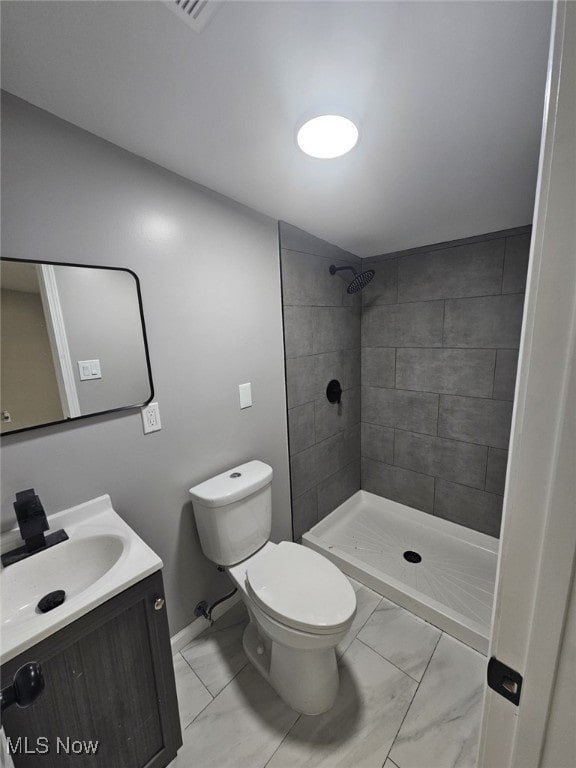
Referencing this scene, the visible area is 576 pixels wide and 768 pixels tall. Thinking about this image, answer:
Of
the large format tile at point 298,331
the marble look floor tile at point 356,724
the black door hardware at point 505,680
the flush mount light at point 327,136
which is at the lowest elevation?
the marble look floor tile at point 356,724

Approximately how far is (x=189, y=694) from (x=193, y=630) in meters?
0.25

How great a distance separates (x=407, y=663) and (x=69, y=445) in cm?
176

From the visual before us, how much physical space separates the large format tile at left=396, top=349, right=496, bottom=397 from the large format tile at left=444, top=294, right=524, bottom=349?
71 millimetres

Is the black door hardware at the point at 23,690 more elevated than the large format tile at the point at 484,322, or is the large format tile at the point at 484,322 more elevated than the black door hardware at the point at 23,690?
the large format tile at the point at 484,322

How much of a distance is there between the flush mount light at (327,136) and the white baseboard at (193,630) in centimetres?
219

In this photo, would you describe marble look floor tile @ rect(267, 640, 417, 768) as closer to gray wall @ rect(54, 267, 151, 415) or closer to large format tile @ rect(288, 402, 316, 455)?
large format tile @ rect(288, 402, 316, 455)

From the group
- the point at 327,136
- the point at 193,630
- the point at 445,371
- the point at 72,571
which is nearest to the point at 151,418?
the point at 72,571

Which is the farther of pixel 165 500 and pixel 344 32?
pixel 165 500

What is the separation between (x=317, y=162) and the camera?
1.17 m

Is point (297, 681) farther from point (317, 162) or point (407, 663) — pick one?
point (317, 162)

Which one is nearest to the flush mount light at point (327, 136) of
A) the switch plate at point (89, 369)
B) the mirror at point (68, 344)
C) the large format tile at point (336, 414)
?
the mirror at point (68, 344)

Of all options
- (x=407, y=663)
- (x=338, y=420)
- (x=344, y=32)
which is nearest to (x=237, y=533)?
(x=407, y=663)

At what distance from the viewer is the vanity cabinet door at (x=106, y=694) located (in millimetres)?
741

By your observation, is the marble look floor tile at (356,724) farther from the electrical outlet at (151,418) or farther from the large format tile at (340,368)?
the large format tile at (340,368)
